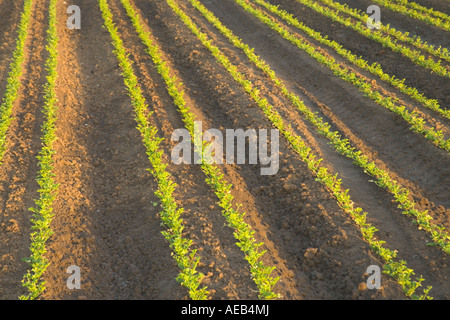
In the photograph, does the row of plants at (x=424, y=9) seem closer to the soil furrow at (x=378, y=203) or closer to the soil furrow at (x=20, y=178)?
the soil furrow at (x=378, y=203)

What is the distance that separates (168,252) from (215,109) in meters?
4.65

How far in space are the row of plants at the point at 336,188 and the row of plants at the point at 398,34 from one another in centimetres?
628

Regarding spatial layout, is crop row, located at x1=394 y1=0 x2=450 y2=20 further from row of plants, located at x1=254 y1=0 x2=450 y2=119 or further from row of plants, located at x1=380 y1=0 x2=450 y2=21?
row of plants, located at x1=254 y1=0 x2=450 y2=119

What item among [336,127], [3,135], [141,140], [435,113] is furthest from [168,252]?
[435,113]

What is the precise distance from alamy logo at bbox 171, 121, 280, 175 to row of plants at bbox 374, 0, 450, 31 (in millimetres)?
9981

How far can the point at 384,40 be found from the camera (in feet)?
41.7

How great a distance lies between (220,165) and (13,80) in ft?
19.8

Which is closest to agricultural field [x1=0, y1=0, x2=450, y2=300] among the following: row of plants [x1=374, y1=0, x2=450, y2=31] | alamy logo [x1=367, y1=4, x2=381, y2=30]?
alamy logo [x1=367, y1=4, x2=381, y2=30]

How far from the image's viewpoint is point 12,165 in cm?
727

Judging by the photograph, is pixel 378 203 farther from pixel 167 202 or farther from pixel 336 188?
pixel 167 202

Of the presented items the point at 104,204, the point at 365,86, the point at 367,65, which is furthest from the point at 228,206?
the point at 367,65

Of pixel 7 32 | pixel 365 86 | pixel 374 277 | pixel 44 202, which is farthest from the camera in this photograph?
pixel 7 32
